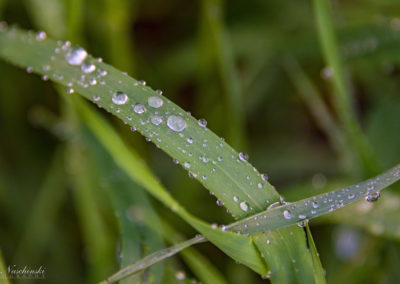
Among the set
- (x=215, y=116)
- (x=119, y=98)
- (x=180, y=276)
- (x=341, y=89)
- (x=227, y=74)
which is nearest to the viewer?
(x=119, y=98)

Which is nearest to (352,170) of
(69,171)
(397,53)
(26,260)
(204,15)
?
(397,53)

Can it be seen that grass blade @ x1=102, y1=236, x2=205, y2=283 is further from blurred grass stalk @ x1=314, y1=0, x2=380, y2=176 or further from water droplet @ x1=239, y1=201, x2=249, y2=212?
blurred grass stalk @ x1=314, y1=0, x2=380, y2=176

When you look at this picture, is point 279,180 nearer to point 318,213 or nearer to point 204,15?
point 204,15

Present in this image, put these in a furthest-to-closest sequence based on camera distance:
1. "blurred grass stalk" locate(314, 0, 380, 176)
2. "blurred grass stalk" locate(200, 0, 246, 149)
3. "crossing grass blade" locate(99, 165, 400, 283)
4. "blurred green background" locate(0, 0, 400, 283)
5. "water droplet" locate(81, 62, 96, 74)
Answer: "blurred grass stalk" locate(200, 0, 246, 149) → "blurred green background" locate(0, 0, 400, 283) → "blurred grass stalk" locate(314, 0, 380, 176) → "water droplet" locate(81, 62, 96, 74) → "crossing grass blade" locate(99, 165, 400, 283)

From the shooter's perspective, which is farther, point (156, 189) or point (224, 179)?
point (156, 189)

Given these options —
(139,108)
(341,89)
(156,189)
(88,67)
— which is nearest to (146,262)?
(156,189)

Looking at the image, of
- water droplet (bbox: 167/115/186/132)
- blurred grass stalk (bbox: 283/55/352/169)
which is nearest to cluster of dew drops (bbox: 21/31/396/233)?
water droplet (bbox: 167/115/186/132)

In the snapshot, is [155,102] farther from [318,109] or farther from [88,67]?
[318,109]
